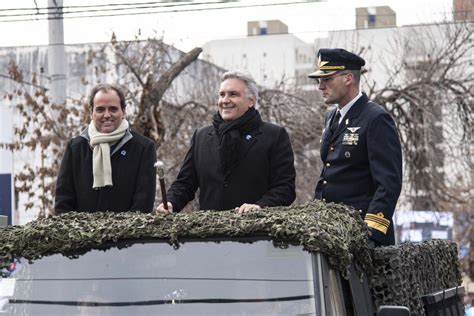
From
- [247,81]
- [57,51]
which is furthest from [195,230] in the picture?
[57,51]

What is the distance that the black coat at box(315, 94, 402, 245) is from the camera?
6309 millimetres

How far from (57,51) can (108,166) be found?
1128cm

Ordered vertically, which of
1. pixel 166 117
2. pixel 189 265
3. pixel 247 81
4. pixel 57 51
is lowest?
pixel 189 265

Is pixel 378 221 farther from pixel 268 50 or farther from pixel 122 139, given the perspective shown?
pixel 268 50

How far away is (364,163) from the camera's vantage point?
261 inches

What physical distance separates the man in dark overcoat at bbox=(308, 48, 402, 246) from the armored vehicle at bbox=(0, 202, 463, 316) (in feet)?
2.63

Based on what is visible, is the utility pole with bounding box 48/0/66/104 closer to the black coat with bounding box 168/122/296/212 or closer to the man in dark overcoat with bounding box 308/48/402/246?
the black coat with bounding box 168/122/296/212

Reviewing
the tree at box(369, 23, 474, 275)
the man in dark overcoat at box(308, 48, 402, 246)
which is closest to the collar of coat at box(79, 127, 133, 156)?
the man in dark overcoat at box(308, 48, 402, 246)

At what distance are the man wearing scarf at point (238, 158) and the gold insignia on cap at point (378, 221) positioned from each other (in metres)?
0.74

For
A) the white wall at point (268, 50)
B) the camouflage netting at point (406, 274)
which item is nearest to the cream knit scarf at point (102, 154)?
the camouflage netting at point (406, 274)

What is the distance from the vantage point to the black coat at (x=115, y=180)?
6906 millimetres

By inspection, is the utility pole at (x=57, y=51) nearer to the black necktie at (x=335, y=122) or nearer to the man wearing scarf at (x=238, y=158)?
the man wearing scarf at (x=238, y=158)

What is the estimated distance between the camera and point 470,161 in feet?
68.8

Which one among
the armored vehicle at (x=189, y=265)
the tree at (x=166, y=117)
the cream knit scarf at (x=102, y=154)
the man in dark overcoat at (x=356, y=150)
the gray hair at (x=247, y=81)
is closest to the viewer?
the armored vehicle at (x=189, y=265)
